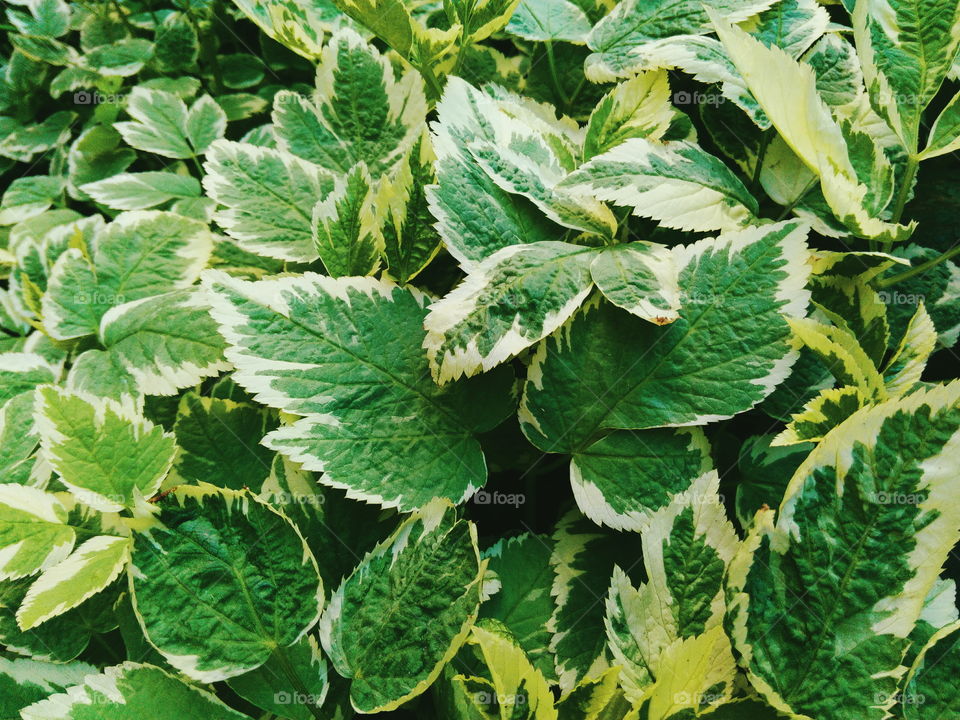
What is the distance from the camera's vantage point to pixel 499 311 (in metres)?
0.59

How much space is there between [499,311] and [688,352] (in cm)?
16

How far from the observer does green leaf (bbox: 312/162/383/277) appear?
2.13 feet

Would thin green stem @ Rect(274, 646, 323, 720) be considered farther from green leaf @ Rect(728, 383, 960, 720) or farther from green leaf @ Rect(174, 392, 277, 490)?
green leaf @ Rect(728, 383, 960, 720)

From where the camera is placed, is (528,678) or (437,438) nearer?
(528,678)

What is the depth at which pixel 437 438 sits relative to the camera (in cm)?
61

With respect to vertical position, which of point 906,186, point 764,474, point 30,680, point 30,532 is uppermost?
point 906,186

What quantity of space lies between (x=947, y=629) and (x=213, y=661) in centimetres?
53

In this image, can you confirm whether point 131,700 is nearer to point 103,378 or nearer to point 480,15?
point 103,378

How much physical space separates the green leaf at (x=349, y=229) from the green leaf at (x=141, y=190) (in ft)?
1.54

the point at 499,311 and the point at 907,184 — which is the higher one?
the point at 907,184

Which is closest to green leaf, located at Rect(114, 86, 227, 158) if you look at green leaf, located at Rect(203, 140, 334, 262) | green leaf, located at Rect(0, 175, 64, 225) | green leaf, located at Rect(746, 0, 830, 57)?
green leaf, located at Rect(0, 175, 64, 225)

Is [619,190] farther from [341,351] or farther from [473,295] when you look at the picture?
[341,351]

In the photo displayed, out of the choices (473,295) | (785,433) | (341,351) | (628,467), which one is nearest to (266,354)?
(341,351)

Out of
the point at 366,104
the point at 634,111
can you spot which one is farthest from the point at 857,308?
the point at 366,104
